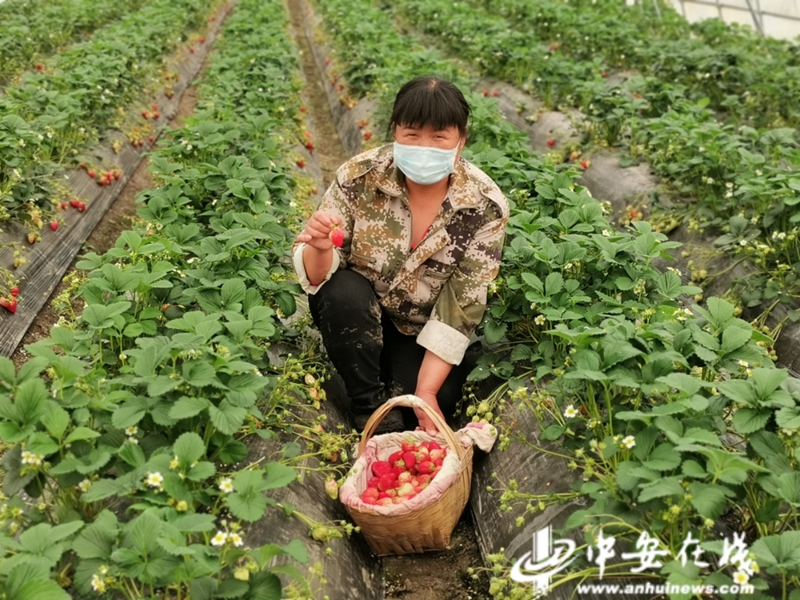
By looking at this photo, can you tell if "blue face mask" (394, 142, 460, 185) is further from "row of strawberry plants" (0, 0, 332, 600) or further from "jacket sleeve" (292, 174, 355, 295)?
"row of strawberry plants" (0, 0, 332, 600)

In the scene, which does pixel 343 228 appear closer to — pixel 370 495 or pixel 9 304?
pixel 370 495

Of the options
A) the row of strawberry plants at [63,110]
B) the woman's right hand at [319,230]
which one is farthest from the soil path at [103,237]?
the woman's right hand at [319,230]

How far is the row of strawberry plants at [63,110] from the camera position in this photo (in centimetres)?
429

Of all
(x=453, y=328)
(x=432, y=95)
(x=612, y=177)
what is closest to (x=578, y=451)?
(x=453, y=328)

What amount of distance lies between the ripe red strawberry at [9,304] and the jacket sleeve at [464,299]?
7.46 ft

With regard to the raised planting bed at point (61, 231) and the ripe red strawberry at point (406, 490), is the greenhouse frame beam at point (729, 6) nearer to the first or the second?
the raised planting bed at point (61, 231)

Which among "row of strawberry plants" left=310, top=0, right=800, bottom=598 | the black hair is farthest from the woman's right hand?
"row of strawberry plants" left=310, top=0, right=800, bottom=598

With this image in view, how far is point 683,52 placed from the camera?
823 cm

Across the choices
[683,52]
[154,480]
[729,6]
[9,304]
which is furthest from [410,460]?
[729,6]

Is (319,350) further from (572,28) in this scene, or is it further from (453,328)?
(572,28)

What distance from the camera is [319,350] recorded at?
3322 mm

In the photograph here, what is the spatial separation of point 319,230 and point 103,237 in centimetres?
313

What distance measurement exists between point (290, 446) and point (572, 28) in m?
9.24

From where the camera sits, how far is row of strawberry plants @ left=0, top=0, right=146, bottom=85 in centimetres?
731
